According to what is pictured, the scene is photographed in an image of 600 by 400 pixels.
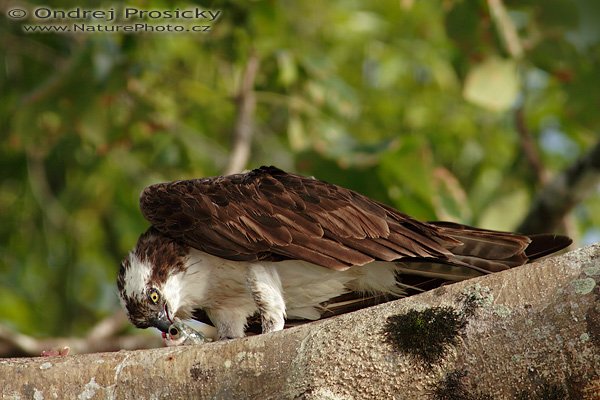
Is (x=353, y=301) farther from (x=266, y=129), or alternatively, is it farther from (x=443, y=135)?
(x=266, y=129)

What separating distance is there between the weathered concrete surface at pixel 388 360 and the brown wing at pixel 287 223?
4.77 ft

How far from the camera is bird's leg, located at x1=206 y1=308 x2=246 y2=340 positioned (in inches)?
227

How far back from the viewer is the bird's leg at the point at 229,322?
5758 millimetres

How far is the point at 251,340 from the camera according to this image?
3.73 metres

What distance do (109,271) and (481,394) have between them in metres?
7.70

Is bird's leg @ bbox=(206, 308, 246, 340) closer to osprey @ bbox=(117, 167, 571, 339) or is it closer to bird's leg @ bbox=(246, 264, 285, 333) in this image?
osprey @ bbox=(117, 167, 571, 339)

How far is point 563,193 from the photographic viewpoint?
7070 mm

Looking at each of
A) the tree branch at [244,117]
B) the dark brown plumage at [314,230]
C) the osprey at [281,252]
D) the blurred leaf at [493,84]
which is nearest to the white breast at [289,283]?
the osprey at [281,252]

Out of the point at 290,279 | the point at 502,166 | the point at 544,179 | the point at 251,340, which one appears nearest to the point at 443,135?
the point at 502,166

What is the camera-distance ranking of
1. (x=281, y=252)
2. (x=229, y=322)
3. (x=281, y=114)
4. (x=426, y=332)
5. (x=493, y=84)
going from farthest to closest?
(x=281, y=114)
(x=493, y=84)
(x=229, y=322)
(x=281, y=252)
(x=426, y=332)

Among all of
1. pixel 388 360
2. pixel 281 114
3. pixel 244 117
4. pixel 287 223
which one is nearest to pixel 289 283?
pixel 287 223

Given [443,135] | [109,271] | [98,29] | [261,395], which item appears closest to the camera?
[261,395]

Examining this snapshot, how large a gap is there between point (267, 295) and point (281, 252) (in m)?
0.26

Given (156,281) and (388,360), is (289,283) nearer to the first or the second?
(156,281)
